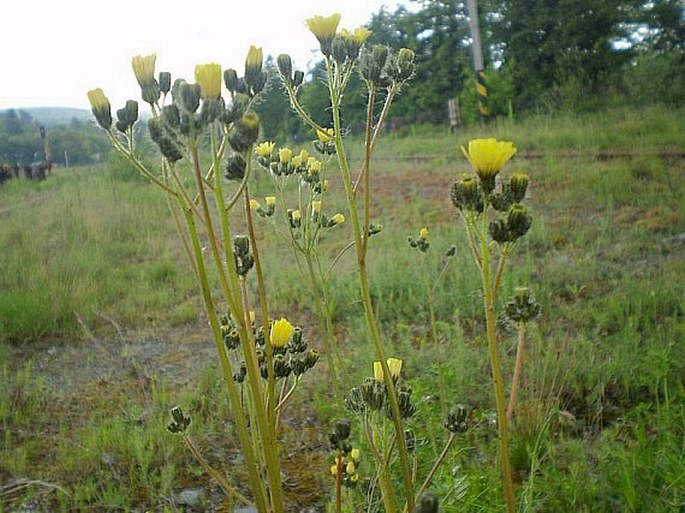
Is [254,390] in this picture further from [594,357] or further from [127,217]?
[127,217]

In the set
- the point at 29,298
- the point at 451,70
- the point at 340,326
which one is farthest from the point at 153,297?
the point at 451,70

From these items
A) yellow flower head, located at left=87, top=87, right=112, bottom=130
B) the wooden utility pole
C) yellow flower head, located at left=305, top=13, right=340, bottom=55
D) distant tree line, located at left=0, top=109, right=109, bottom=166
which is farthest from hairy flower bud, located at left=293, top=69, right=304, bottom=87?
the wooden utility pole

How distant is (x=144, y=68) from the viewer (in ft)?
2.98

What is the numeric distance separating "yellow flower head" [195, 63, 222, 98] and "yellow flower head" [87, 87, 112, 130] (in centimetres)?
27

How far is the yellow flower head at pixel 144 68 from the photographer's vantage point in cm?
90

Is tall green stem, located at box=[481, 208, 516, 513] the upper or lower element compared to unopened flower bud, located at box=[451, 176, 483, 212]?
lower

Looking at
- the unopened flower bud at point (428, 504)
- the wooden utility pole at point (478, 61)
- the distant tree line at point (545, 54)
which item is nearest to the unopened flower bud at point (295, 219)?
the unopened flower bud at point (428, 504)

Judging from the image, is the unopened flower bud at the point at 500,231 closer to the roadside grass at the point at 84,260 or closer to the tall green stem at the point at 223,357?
the tall green stem at the point at 223,357

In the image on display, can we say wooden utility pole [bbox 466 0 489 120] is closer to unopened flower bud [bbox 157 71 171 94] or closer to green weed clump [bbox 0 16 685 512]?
green weed clump [bbox 0 16 685 512]

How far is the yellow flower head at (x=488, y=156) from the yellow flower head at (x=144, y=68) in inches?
18.0

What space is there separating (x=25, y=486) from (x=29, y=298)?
1.76m

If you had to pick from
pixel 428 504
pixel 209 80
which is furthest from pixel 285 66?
pixel 428 504

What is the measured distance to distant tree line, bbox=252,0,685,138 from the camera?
8.81 meters

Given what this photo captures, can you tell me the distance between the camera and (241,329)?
728mm
